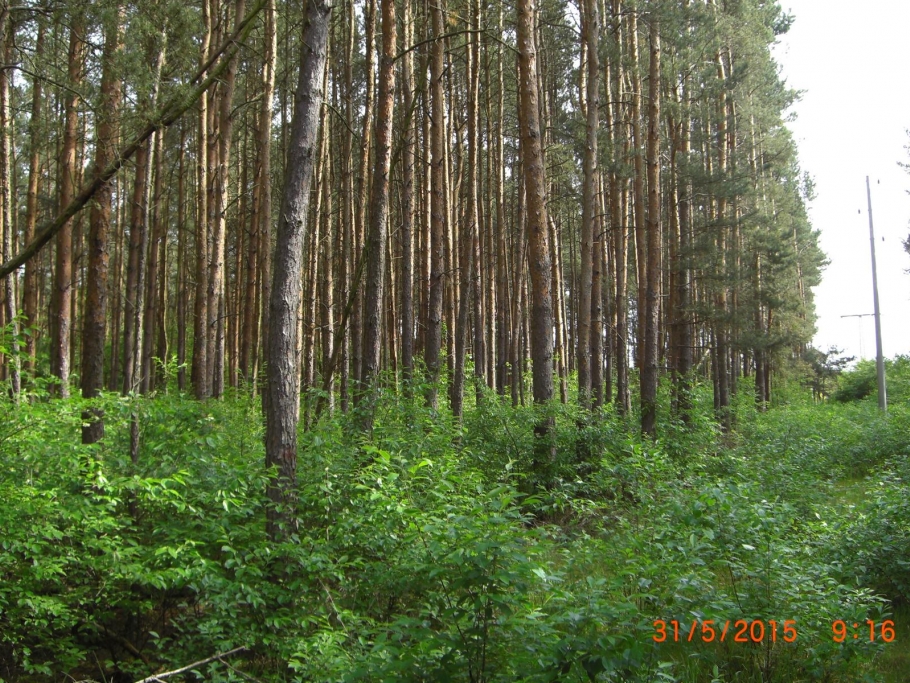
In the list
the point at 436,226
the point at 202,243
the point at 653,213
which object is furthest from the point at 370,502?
the point at 653,213

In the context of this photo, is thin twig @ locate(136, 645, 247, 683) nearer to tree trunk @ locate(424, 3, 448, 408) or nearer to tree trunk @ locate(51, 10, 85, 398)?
tree trunk @ locate(51, 10, 85, 398)

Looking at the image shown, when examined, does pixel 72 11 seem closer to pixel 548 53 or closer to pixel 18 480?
pixel 18 480

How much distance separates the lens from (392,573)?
5.01 m

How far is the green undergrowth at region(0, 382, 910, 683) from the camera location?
13.5ft

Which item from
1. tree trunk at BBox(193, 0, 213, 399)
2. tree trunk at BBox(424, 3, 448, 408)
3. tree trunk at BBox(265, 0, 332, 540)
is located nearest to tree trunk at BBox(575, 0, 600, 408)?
tree trunk at BBox(424, 3, 448, 408)

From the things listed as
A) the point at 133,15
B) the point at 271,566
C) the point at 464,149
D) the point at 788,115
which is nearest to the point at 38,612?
the point at 271,566

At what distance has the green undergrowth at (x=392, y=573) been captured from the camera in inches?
162

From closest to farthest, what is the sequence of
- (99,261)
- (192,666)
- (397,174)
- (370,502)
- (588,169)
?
(192,666), (370,502), (99,261), (588,169), (397,174)

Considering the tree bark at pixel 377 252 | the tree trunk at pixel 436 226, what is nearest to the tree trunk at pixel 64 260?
the tree bark at pixel 377 252
